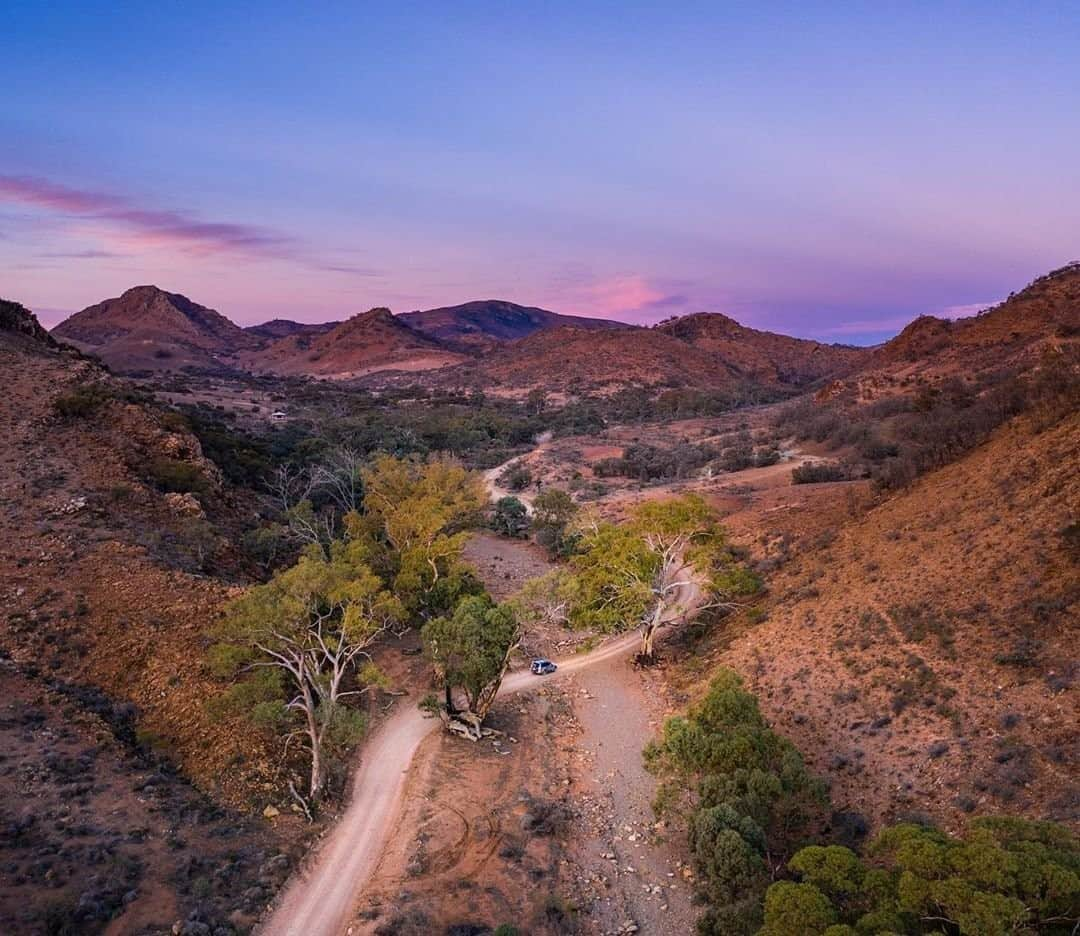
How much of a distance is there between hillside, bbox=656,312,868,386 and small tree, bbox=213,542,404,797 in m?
134

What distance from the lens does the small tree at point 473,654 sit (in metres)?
21.0

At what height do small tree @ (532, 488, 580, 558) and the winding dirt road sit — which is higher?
small tree @ (532, 488, 580, 558)

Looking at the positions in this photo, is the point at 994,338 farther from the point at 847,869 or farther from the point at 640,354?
the point at 847,869

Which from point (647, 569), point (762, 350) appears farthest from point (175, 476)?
point (762, 350)

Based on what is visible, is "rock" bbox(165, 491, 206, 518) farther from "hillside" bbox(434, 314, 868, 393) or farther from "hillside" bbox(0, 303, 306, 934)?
"hillside" bbox(434, 314, 868, 393)

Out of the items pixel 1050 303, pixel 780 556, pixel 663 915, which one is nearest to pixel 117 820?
pixel 663 915

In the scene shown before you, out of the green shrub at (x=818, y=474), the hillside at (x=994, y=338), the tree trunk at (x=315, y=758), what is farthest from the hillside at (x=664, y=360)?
the tree trunk at (x=315, y=758)

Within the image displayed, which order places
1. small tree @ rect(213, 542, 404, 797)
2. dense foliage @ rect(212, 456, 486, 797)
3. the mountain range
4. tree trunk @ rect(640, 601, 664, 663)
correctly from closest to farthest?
small tree @ rect(213, 542, 404, 797), dense foliage @ rect(212, 456, 486, 797), tree trunk @ rect(640, 601, 664, 663), the mountain range

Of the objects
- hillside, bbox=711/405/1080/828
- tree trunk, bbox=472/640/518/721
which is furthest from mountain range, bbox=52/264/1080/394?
tree trunk, bbox=472/640/518/721

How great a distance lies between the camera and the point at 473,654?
20781mm

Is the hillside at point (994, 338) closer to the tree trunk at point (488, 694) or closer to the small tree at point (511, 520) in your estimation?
the small tree at point (511, 520)

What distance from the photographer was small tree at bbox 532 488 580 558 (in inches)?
1710

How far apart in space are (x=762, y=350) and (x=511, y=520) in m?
130

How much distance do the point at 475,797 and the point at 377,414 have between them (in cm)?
Answer: 7632
